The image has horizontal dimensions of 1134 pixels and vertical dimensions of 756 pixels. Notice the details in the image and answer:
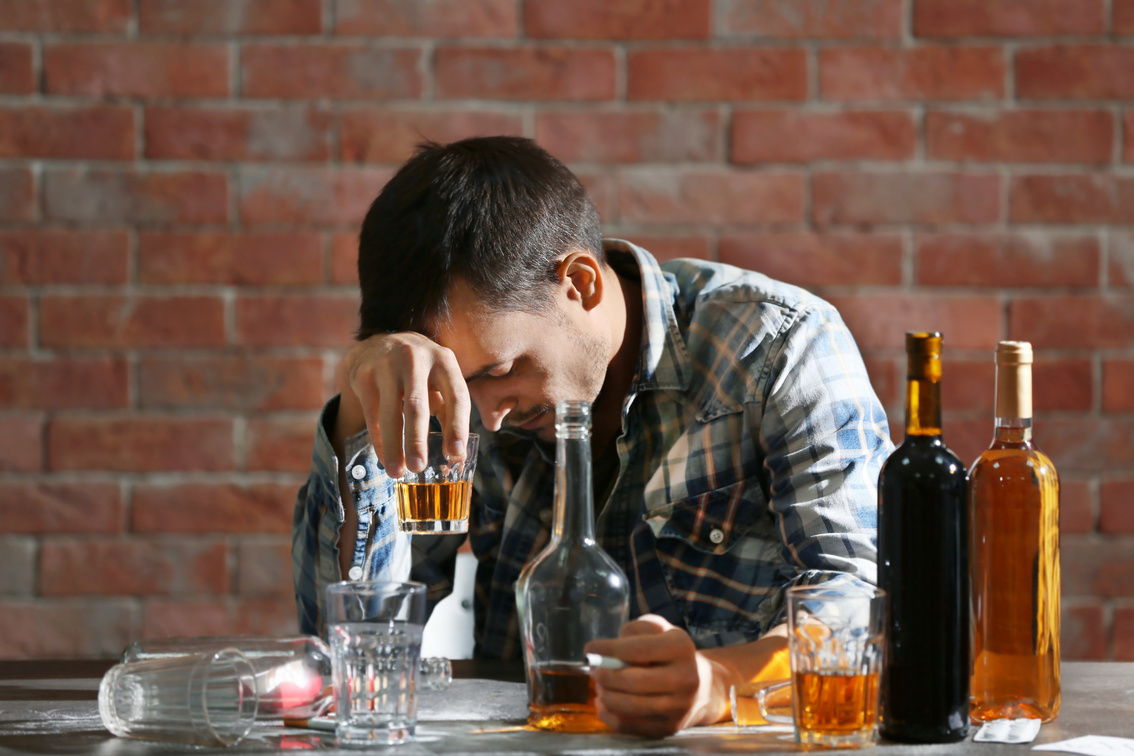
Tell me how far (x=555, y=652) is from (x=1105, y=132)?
148cm

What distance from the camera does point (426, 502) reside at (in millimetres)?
1110

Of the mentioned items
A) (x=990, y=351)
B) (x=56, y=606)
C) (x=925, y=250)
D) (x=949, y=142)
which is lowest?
(x=56, y=606)

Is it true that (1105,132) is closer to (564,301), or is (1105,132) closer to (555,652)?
(564,301)

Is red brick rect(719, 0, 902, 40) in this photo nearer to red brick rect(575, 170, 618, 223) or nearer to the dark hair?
red brick rect(575, 170, 618, 223)

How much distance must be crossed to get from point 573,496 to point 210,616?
123cm

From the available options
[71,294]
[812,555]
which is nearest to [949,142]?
[812,555]

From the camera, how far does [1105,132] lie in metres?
1.80

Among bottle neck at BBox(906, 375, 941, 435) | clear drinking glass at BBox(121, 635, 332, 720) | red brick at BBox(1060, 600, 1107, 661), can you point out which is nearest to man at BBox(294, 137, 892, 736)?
clear drinking glass at BBox(121, 635, 332, 720)

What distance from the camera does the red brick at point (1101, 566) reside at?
71.4 inches

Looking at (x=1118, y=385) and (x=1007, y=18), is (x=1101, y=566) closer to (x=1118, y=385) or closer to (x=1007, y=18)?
(x=1118, y=385)

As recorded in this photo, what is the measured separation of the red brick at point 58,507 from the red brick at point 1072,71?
5.46 ft

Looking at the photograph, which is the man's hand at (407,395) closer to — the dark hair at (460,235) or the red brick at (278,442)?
the dark hair at (460,235)

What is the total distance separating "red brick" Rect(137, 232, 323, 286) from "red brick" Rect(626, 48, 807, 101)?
0.61m

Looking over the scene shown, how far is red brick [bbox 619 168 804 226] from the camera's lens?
1797 millimetres
